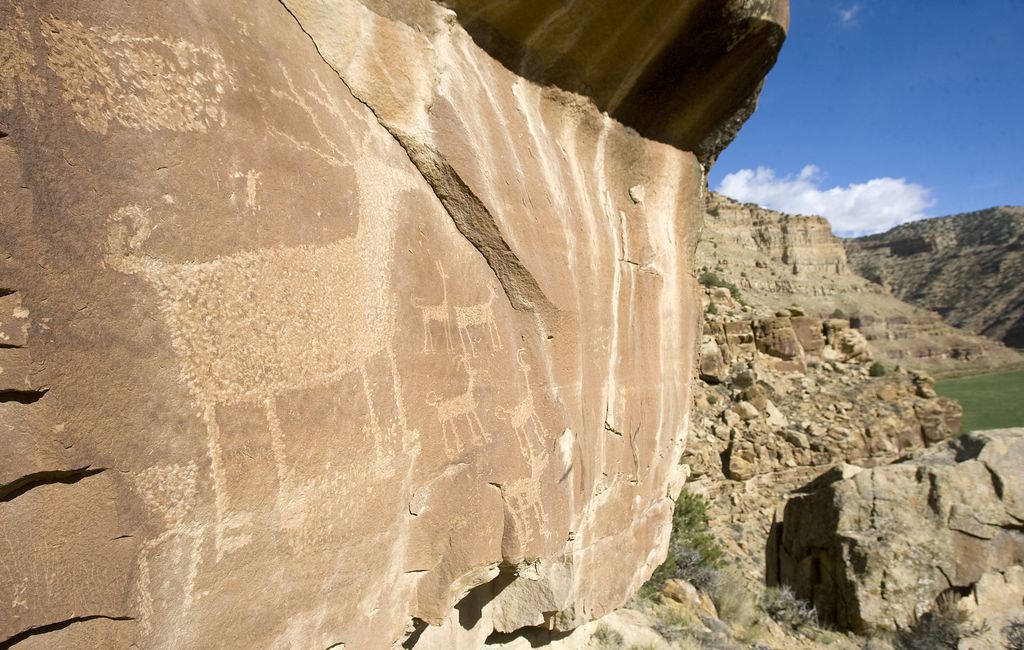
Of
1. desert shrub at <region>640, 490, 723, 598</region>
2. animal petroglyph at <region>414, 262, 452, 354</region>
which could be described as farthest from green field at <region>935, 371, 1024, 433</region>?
animal petroglyph at <region>414, 262, 452, 354</region>

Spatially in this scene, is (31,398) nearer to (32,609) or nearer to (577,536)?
(32,609)

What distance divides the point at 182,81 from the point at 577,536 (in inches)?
107

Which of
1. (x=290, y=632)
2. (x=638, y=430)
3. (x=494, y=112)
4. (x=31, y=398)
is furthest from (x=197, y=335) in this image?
(x=638, y=430)

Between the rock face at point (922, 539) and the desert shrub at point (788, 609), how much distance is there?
1.23 ft

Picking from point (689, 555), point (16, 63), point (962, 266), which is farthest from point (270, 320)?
point (962, 266)

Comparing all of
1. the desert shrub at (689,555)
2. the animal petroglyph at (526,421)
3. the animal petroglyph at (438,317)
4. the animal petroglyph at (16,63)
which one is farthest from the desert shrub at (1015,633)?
the animal petroglyph at (16,63)

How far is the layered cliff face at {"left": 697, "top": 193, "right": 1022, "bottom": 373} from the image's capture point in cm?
3716

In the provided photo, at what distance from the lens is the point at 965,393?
99.0ft

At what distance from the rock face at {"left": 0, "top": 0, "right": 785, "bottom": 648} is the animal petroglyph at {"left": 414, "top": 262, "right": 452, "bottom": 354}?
2cm

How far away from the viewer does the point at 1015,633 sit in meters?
6.50

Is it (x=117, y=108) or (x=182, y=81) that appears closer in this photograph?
(x=117, y=108)

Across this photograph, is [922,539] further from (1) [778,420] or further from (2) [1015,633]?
(1) [778,420]

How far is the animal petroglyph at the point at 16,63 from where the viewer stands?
47.1 inches

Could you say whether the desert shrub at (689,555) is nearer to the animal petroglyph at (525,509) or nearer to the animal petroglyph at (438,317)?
the animal petroglyph at (525,509)
